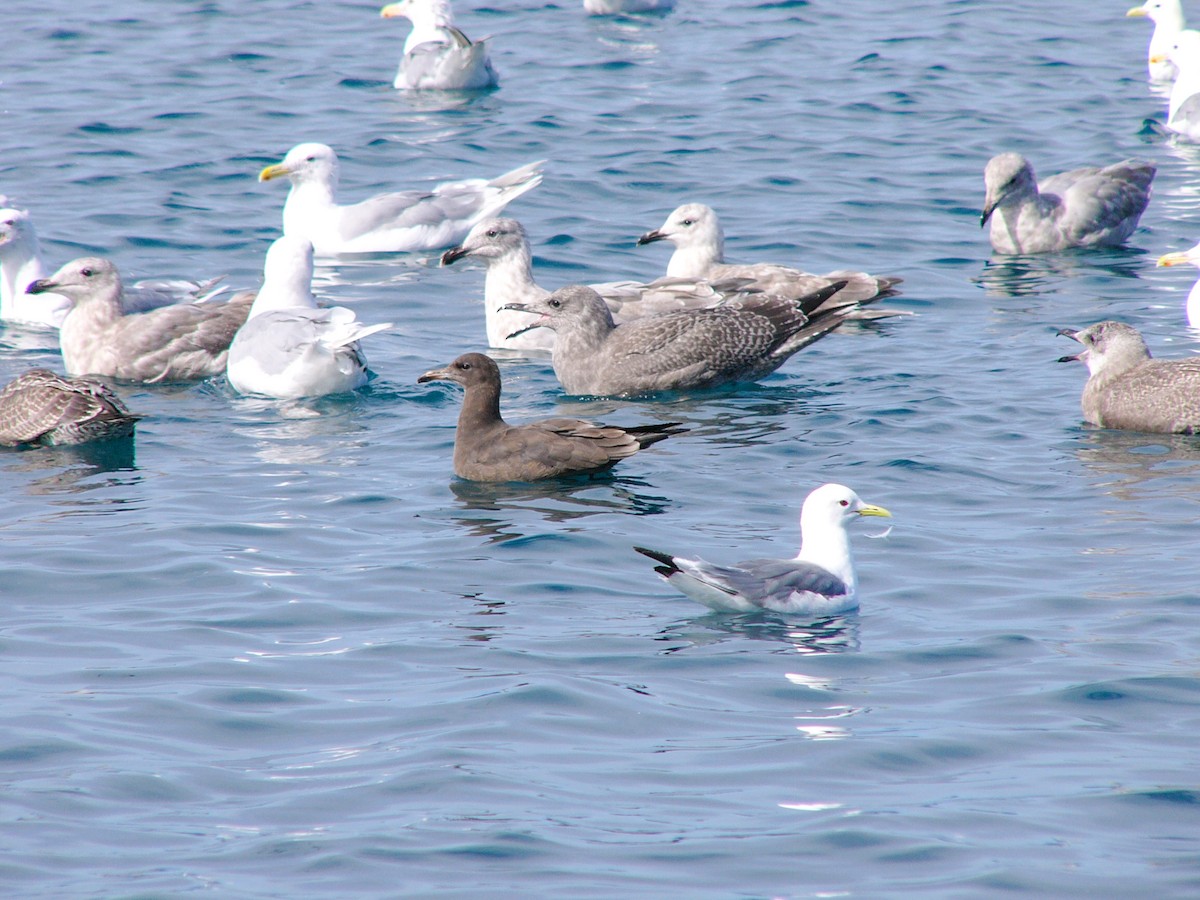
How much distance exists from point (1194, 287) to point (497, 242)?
6147 millimetres

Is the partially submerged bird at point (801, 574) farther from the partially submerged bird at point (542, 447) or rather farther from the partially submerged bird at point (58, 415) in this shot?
the partially submerged bird at point (58, 415)

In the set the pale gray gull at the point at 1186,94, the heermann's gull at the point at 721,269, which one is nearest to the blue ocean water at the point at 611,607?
the heermann's gull at the point at 721,269

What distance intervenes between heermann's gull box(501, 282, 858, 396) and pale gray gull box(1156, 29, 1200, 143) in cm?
1042

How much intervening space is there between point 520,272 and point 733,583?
23.9 ft

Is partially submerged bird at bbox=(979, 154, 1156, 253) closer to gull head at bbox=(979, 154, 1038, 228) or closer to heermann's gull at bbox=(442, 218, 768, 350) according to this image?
gull head at bbox=(979, 154, 1038, 228)

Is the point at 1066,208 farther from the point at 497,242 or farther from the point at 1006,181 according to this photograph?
the point at 497,242

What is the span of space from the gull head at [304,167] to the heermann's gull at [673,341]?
5.07 m

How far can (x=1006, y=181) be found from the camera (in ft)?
58.2

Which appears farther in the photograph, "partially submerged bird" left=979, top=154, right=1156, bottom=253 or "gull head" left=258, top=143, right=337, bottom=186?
"gull head" left=258, top=143, right=337, bottom=186

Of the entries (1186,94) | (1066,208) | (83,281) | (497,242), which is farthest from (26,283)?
(1186,94)

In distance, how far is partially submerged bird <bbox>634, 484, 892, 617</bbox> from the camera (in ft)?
29.0

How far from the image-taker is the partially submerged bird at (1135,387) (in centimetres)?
1236

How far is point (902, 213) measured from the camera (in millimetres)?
19125

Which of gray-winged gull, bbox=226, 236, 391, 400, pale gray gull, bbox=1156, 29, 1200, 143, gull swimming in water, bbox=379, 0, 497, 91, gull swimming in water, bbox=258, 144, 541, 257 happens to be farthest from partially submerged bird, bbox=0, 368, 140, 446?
pale gray gull, bbox=1156, 29, 1200, 143
